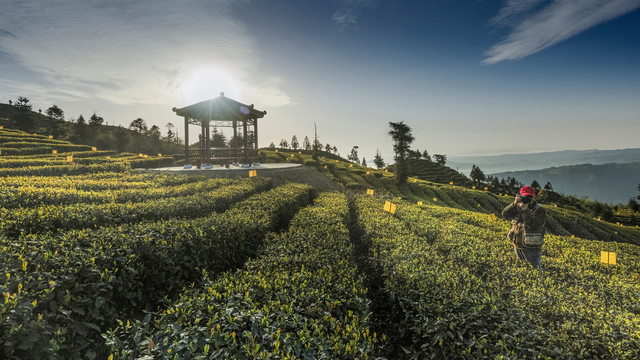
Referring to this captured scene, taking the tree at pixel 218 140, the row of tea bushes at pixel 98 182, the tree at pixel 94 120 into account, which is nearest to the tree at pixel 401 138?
the row of tea bushes at pixel 98 182

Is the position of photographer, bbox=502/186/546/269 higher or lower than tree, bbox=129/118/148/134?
lower

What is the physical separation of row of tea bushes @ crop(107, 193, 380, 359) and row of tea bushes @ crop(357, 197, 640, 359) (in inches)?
38.1

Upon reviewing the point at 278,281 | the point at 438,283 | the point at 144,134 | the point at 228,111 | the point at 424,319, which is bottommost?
the point at 424,319

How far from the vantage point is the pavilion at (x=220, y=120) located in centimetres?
1817

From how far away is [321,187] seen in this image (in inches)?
823

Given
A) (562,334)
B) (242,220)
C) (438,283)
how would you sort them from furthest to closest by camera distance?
(242,220) < (438,283) < (562,334)

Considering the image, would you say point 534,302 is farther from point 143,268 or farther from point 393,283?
point 143,268

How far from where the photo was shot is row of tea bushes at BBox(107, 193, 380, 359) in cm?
274

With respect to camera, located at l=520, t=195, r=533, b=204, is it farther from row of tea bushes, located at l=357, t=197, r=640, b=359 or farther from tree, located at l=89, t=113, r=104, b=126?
tree, located at l=89, t=113, r=104, b=126

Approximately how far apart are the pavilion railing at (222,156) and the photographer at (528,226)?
1782cm

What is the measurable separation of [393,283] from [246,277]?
275cm

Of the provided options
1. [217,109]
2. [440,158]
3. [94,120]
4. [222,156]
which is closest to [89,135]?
[94,120]

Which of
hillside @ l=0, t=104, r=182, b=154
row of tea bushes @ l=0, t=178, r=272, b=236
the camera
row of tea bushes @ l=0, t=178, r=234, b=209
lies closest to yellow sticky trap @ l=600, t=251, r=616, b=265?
the camera

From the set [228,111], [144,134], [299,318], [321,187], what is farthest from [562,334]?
[144,134]
